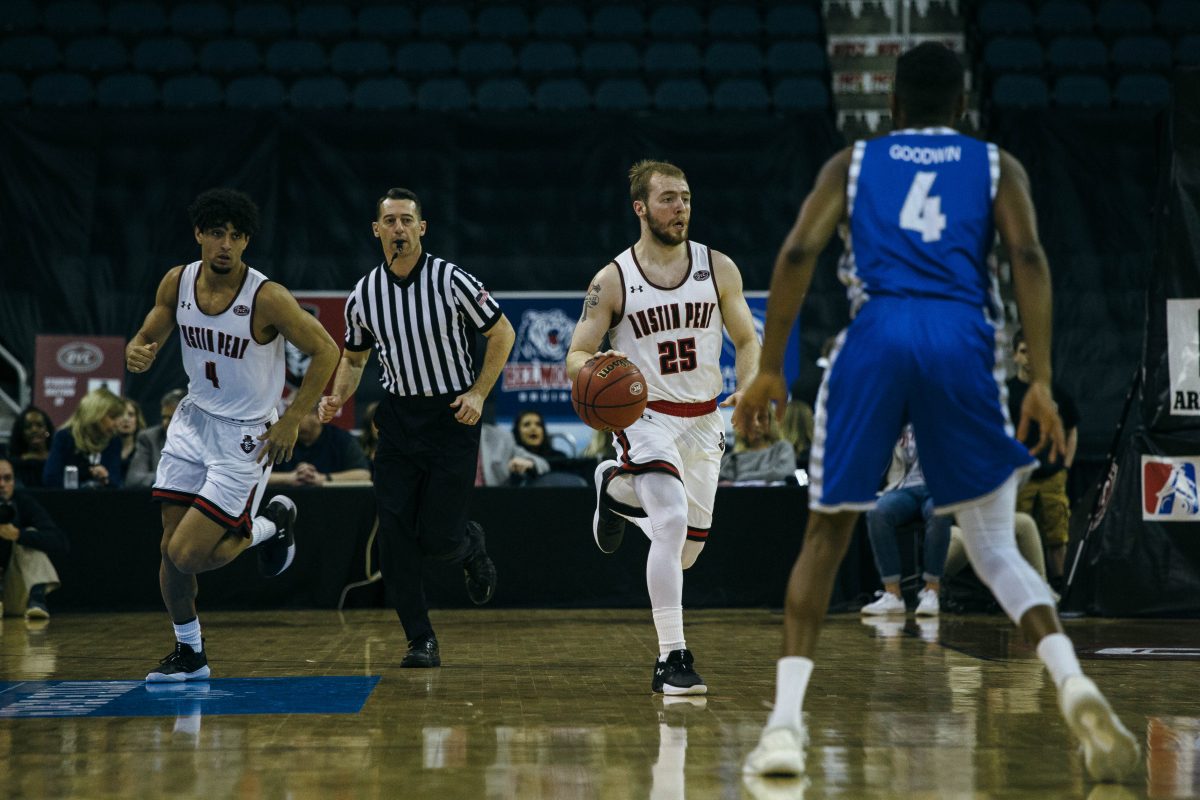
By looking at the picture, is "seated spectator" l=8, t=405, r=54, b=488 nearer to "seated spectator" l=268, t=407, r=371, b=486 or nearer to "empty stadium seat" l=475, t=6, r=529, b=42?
"seated spectator" l=268, t=407, r=371, b=486

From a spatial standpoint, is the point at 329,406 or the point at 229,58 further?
the point at 229,58

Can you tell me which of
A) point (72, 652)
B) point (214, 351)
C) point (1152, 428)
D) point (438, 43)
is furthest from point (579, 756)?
point (438, 43)

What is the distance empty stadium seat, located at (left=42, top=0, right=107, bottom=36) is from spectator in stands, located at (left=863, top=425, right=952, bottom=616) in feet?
33.5

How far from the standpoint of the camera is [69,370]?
1184cm

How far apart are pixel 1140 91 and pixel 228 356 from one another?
11.1 m

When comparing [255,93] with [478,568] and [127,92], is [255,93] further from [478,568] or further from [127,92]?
[478,568]

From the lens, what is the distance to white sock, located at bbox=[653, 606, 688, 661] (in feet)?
17.1

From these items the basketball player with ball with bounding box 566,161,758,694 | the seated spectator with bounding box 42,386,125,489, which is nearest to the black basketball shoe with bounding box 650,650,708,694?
the basketball player with ball with bounding box 566,161,758,694

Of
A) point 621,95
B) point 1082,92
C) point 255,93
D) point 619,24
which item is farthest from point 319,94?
point 1082,92

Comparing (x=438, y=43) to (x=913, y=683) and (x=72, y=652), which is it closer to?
(x=72, y=652)

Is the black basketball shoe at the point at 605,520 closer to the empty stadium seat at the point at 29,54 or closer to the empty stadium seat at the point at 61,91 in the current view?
the empty stadium seat at the point at 61,91

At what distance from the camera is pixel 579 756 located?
3801 mm

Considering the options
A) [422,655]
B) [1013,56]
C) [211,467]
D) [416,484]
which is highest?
[1013,56]

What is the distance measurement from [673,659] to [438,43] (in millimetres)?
10950
